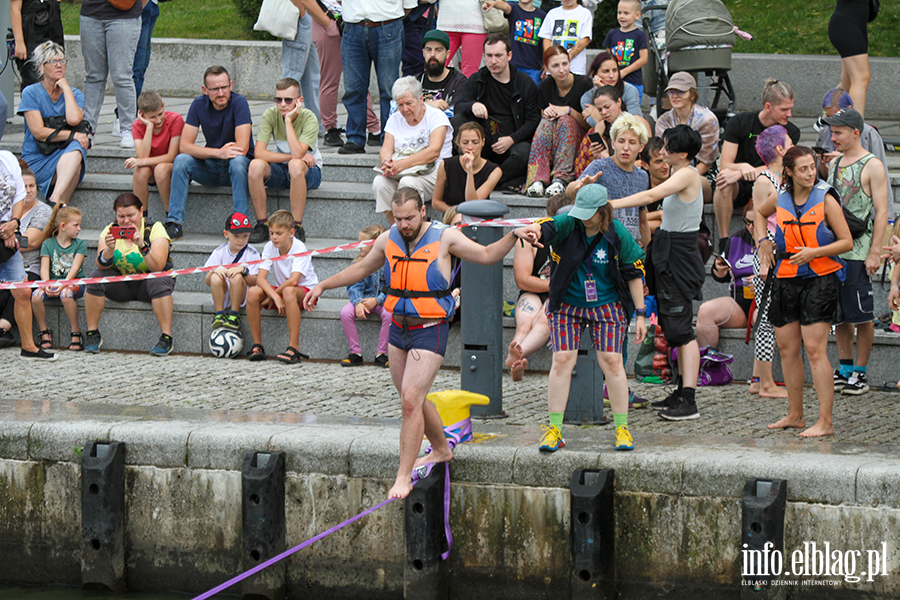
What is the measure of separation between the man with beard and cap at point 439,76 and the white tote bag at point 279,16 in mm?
1438

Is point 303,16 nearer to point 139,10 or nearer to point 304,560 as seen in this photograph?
point 139,10

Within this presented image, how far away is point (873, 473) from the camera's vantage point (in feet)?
18.7

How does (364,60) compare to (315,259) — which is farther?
(364,60)

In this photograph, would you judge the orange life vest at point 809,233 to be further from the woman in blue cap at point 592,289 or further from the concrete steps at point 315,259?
the concrete steps at point 315,259

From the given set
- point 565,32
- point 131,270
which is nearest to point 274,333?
point 131,270

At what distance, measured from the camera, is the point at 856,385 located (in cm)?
801

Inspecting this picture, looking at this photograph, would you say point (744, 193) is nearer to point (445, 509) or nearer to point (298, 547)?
point (445, 509)

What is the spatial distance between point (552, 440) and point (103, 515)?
2658 millimetres

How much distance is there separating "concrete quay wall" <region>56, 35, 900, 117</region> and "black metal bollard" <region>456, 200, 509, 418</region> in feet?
24.7

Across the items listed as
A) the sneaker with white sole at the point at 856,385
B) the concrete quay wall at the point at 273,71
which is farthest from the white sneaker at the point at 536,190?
the concrete quay wall at the point at 273,71

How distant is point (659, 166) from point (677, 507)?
10.5 ft

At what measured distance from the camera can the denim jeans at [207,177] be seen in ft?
33.7

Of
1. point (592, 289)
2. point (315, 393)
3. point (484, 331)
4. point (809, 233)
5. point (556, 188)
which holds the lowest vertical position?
point (315, 393)

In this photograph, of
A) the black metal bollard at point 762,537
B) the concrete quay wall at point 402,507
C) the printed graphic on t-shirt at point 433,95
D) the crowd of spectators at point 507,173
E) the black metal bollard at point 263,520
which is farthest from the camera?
the printed graphic on t-shirt at point 433,95
